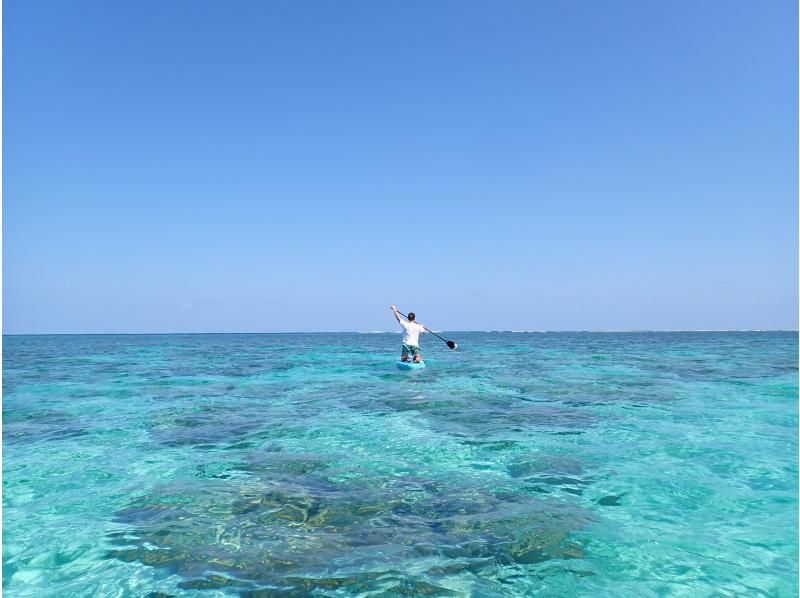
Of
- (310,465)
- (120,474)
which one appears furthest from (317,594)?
(120,474)

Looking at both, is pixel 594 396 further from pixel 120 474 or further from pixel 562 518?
pixel 120 474

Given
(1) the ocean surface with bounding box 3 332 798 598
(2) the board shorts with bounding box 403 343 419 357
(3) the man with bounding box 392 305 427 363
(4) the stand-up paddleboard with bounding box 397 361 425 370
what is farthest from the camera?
(4) the stand-up paddleboard with bounding box 397 361 425 370

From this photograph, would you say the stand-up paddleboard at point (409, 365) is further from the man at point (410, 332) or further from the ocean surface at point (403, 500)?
the ocean surface at point (403, 500)

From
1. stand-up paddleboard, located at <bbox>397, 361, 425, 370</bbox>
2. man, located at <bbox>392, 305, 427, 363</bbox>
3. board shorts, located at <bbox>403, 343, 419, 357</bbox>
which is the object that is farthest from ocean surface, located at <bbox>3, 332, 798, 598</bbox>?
stand-up paddleboard, located at <bbox>397, 361, 425, 370</bbox>

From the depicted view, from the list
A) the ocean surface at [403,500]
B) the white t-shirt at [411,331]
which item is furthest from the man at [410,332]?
the ocean surface at [403,500]

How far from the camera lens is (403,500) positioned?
6.93 meters

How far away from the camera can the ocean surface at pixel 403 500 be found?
16.4 ft

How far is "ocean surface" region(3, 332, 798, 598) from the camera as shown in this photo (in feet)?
16.4

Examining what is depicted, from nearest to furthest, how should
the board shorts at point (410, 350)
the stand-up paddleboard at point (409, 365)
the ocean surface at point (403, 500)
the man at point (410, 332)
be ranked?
the ocean surface at point (403, 500), the man at point (410, 332), the board shorts at point (410, 350), the stand-up paddleboard at point (409, 365)

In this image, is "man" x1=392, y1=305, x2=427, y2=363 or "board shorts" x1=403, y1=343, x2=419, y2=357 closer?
"man" x1=392, y1=305, x2=427, y2=363

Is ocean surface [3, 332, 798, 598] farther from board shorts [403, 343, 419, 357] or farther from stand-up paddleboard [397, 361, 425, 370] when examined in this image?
stand-up paddleboard [397, 361, 425, 370]

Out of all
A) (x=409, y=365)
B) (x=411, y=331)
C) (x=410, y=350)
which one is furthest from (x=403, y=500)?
(x=410, y=350)

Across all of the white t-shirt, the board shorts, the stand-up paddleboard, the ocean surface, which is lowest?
the ocean surface

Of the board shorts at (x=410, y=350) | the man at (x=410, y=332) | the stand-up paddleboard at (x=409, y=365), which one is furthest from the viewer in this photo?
the stand-up paddleboard at (x=409, y=365)
